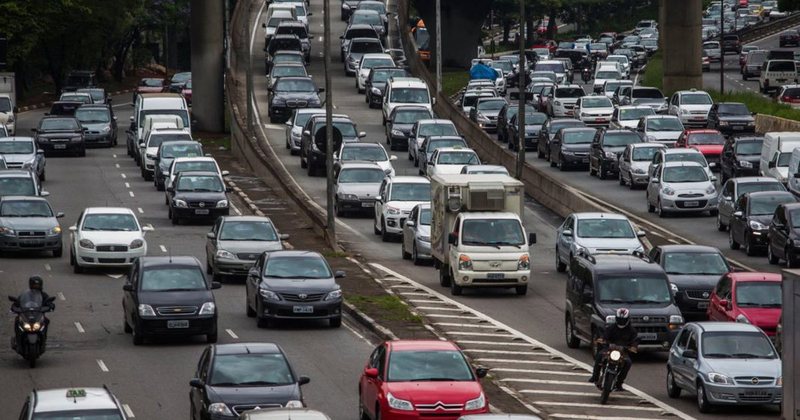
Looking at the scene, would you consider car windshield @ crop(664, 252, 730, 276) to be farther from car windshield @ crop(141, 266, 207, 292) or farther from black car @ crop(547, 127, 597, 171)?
black car @ crop(547, 127, 597, 171)

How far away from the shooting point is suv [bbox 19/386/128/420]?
64.6ft

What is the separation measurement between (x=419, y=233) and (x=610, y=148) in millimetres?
18183

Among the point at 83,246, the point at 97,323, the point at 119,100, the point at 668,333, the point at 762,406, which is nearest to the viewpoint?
the point at 762,406

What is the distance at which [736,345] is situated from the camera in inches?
1072

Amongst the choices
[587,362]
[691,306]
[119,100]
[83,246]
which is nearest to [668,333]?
[587,362]

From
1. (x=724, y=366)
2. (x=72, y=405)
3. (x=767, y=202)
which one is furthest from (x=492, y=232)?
(x=72, y=405)

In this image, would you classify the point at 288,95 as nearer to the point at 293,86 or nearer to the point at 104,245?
the point at 293,86

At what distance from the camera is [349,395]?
2750 cm

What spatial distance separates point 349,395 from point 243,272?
13563 millimetres

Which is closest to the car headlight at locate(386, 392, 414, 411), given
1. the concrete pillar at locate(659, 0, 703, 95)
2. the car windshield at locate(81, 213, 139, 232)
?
the car windshield at locate(81, 213, 139, 232)

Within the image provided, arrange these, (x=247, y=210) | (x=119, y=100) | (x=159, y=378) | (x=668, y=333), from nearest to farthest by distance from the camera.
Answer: (x=159, y=378) < (x=668, y=333) < (x=247, y=210) < (x=119, y=100)

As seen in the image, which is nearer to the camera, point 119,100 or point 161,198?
point 161,198

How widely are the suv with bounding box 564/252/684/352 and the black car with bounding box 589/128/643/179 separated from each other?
91.6 ft

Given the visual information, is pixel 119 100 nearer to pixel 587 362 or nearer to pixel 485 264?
pixel 485 264
